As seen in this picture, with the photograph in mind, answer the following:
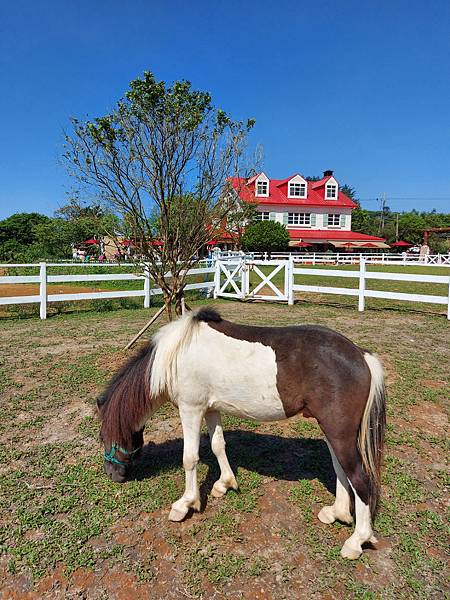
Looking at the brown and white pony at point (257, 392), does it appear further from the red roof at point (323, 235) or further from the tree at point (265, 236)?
the red roof at point (323, 235)

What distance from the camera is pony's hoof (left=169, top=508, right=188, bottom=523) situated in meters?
2.65

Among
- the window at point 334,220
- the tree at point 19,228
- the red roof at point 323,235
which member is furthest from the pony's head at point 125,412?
the tree at point 19,228

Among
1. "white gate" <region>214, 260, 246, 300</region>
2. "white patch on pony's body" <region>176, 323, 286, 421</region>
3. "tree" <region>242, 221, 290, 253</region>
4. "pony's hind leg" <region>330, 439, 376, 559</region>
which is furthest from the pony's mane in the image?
"tree" <region>242, 221, 290, 253</region>

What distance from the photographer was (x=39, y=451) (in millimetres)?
3553

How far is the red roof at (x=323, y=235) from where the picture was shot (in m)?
42.1

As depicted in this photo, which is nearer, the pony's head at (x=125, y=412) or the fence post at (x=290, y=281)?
the pony's head at (x=125, y=412)

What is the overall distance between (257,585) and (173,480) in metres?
1.12

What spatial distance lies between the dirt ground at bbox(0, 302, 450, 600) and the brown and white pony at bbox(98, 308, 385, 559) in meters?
0.18

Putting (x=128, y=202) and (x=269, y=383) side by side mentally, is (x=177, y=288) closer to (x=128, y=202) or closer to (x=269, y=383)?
(x=128, y=202)

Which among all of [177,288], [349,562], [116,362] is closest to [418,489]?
[349,562]

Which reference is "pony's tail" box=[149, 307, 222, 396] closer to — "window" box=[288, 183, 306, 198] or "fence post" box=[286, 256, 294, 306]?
"fence post" box=[286, 256, 294, 306]

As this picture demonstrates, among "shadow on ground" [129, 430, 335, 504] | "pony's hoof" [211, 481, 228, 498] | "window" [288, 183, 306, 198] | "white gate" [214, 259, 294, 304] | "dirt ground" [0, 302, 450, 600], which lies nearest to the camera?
"dirt ground" [0, 302, 450, 600]

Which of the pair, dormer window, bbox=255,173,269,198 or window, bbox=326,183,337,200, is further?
window, bbox=326,183,337,200

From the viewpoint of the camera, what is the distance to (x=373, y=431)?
95.3 inches
